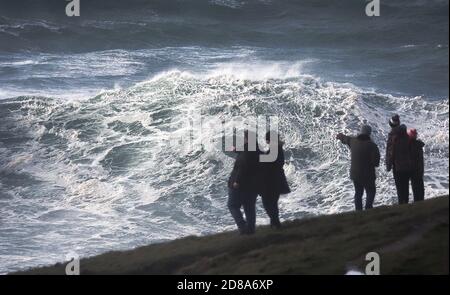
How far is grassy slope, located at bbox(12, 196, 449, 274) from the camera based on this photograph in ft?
39.3

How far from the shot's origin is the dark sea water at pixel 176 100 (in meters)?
22.4

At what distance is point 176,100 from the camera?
31.0 m

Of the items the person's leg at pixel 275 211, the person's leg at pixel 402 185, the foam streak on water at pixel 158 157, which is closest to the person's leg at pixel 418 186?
the person's leg at pixel 402 185

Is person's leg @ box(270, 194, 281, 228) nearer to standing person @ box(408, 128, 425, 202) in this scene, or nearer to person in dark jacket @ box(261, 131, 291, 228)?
person in dark jacket @ box(261, 131, 291, 228)

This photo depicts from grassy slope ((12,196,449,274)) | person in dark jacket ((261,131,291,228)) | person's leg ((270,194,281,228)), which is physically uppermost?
person in dark jacket ((261,131,291,228))

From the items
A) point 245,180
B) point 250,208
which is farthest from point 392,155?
point 245,180

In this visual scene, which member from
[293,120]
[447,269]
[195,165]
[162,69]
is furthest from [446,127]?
[447,269]

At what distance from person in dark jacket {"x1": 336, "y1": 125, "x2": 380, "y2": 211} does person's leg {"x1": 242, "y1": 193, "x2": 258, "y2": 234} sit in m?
1.97

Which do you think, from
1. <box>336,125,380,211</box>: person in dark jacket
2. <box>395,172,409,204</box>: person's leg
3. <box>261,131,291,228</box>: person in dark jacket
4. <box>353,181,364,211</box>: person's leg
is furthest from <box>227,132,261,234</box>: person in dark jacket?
<box>395,172,409,204</box>: person's leg

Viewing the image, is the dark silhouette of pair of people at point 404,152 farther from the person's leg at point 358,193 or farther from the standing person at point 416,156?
Answer: the person's leg at point 358,193

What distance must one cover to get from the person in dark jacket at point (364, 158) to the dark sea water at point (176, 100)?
18.1 feet

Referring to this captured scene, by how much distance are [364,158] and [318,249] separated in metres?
2.80

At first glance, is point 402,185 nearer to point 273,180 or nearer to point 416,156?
point 416,156
